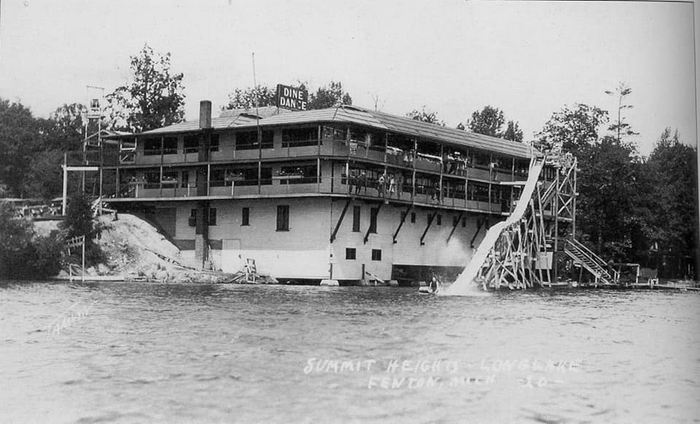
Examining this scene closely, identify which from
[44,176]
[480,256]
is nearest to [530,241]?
[480,256]

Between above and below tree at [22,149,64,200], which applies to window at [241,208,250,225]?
below

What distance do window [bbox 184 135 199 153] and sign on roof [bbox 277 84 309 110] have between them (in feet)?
16.9

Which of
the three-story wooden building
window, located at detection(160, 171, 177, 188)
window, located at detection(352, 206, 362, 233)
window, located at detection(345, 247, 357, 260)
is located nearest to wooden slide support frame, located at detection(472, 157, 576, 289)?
the three-story wooden building

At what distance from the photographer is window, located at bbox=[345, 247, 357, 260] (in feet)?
127

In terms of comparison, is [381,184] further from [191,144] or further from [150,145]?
[150,145]

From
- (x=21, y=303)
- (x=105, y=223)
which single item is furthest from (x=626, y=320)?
(x=105, y=223)

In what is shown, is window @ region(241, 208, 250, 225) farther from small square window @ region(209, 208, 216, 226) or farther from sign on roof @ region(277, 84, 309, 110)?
sign on roof @ region(277, 84, 309, 110)

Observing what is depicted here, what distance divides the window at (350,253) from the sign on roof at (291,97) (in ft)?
31.0

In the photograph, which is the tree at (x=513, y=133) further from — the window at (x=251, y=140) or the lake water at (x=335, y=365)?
the lake water at (x=335, y=365)

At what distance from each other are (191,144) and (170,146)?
153 centimetres

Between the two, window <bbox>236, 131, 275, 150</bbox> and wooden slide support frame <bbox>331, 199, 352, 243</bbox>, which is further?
window <bbox>236, 131, 275, 150</bbox>

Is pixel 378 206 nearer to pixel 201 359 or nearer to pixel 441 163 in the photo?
pixel 441 163

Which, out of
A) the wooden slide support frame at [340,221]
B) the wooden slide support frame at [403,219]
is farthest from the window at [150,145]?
the wooden slide support frame at [403,219]

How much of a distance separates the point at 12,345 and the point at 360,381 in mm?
7086
